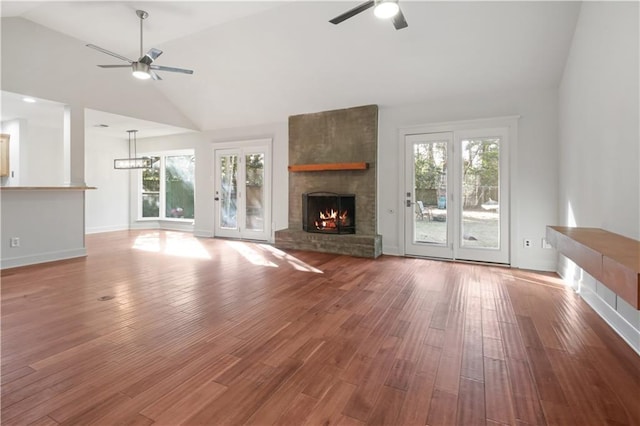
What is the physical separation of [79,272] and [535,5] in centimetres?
647

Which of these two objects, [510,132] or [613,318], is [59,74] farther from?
[613,318]

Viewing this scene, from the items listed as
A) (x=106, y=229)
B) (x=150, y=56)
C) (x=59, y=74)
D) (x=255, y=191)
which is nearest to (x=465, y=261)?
(x=255, y=191)

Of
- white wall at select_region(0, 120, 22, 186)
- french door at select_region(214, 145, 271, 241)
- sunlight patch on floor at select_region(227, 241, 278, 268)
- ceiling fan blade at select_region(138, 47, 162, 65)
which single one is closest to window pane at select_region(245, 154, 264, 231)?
french door at select_region(214, 145, 271, 241)

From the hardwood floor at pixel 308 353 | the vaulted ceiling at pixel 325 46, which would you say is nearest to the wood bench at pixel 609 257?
the hardwood floor at pixel 308 353

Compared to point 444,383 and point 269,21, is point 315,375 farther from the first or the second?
point 269,21

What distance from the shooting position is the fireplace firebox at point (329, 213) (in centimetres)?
576

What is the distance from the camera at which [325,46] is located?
4.45m

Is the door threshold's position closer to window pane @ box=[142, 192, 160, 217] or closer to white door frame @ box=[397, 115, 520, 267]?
white door frame @ box=[397, 115, 520, 267]

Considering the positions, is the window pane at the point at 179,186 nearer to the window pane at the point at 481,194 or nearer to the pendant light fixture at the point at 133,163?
the pendant light fixture at the point at 133,163

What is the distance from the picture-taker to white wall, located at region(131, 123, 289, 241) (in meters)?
6.52

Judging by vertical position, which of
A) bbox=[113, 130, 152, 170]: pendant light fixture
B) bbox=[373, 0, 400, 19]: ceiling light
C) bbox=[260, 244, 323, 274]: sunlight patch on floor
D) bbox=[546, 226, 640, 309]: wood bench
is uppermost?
bbox=[373, 0, 400, 19]: ceiling light

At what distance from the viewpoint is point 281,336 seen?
230cm

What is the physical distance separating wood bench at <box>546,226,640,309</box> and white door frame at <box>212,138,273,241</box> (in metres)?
5.16

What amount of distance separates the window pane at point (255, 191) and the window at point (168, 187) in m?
2.45
